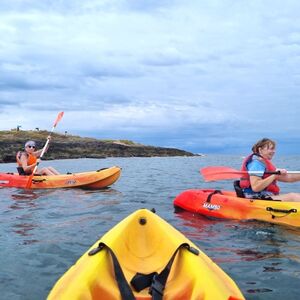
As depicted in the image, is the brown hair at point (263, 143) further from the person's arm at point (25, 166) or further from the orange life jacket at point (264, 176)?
the person's arm at point (25, 166)

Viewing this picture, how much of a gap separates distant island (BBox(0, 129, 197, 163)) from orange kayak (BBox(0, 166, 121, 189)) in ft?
97.4

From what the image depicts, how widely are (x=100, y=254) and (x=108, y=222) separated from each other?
14.8ft

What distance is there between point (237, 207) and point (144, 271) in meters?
4.15

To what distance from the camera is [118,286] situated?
13.3ft

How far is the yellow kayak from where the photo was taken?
3605 millimetres

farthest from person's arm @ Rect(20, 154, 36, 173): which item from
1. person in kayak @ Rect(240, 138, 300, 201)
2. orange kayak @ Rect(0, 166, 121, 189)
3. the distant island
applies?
the distant island

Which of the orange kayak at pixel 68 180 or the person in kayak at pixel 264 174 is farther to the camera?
the orange kayak at pixel 68 180

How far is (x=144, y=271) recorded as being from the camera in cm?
472

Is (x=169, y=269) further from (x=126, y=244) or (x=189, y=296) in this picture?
(x=126, y=244)

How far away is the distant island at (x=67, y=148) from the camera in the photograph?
48.6 metres

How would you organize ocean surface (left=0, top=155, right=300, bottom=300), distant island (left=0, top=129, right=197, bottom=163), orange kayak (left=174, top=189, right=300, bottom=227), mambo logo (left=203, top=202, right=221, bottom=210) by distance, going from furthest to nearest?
distant island (left=0, top=129, right=197, bottom=163), mambo logo (left=203, top=202, right=221, bottom=210), orange kayak (left=174, top=189, right=300, bottom=227), ocean surface (left=0, top=155, right=300, bottom=300)

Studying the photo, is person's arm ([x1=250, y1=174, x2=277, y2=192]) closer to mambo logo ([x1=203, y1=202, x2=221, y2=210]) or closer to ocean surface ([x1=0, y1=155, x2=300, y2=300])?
ocean surface ([x1=0, y1=155, x2=300, y2=300])

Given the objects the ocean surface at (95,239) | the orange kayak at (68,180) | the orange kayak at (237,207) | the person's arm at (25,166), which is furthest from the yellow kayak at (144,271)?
the person's arm at (25,166)

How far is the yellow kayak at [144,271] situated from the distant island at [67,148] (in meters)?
40.3
